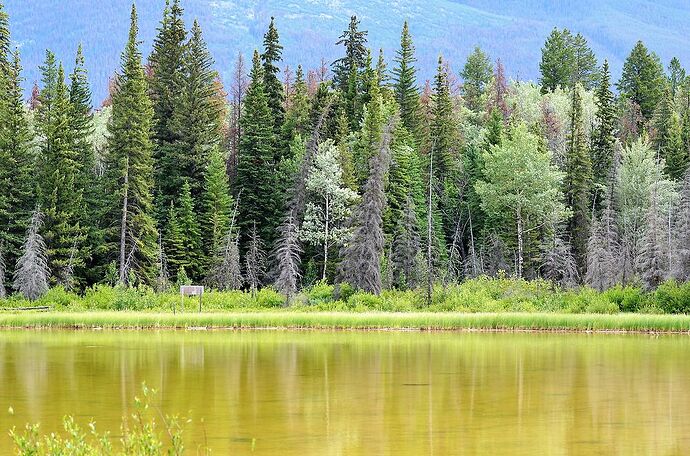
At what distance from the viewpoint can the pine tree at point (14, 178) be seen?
64812 millimetres

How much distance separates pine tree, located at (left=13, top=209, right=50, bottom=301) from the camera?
60.7 metres

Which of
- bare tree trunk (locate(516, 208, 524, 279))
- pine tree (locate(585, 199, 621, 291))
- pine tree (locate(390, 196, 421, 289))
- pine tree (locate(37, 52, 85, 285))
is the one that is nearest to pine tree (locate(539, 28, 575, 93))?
bare tree trunk (locate(516, 208, 524, 279))

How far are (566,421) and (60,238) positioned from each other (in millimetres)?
47442

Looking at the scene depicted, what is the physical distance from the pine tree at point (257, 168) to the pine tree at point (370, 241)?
49.0 ft

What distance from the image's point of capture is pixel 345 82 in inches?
3354

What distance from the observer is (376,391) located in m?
26.4

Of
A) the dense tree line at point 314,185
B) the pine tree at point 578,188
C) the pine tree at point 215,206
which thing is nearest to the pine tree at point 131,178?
the dense tree line at point 314,185

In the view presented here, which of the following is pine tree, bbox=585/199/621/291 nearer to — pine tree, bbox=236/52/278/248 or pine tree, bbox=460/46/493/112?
pine tree, bbox=236/52/278/248

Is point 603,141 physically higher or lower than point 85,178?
higher

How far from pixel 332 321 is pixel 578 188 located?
114ft

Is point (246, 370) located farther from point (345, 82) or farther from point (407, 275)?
point (345, 82)

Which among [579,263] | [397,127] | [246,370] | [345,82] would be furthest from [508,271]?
[246,370]

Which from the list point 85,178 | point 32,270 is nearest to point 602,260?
point 85,178

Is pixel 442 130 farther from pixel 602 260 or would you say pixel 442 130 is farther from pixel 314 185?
pixel 602 260
